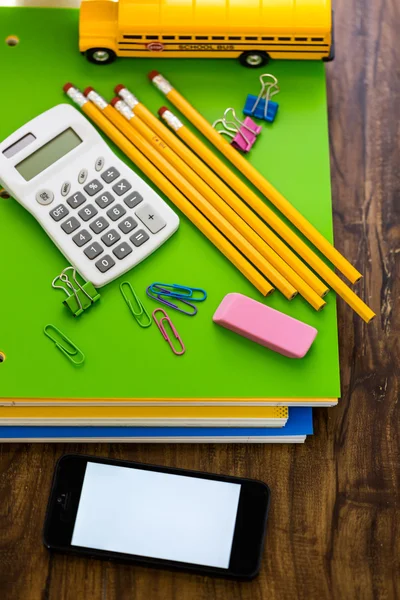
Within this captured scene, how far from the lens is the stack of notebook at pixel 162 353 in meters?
1.03

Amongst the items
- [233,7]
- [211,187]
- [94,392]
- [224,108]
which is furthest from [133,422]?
[233,7]

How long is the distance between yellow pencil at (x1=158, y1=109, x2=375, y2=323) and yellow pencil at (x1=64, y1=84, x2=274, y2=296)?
6 centimetres

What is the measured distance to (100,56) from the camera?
1138mm

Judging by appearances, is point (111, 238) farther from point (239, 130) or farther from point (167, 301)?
point (239, 130)

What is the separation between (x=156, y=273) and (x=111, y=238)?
0.24 feet

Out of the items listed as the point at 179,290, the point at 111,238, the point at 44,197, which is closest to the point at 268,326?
the point at 179,290

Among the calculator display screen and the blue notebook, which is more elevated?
the calculator display screen

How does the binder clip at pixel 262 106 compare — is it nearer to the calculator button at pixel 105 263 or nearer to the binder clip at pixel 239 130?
the binder clip at pixel 239 130

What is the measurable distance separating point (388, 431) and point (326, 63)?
550 millimetres

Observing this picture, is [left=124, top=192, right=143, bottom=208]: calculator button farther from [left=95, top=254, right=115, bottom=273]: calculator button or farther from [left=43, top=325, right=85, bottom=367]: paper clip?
[left=43, top=325, right=85, bottom=367]: paper clip

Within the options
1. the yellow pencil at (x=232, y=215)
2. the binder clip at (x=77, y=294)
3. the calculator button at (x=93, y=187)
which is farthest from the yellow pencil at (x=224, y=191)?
the binder clip at (x=77, y=294)

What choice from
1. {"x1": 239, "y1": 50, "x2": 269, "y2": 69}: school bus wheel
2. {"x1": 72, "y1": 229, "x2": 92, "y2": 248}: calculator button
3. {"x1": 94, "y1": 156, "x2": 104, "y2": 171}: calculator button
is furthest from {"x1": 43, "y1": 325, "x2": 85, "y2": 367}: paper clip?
{"x1": 239, "y1": 50, "x2": 269, "y2": 69}: school bus wheel

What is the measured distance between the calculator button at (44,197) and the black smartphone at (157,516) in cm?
33

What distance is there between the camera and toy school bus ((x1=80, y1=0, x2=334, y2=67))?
110cm
